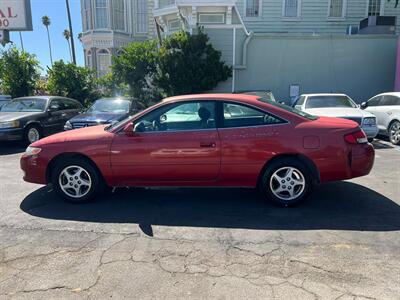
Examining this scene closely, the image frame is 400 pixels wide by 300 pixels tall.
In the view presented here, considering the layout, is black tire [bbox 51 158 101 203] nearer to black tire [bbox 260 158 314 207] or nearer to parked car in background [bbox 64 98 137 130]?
black tire [bbox 260 158 314 207]

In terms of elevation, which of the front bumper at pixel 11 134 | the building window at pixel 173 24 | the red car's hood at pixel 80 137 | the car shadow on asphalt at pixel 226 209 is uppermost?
the building window at pixel 173 24

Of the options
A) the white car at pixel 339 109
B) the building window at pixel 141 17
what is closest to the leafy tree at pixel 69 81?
the building window at pixel 141 17

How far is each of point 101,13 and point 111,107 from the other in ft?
50.8

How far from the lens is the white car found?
8781 millimetres

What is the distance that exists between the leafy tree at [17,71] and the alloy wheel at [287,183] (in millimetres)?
14934

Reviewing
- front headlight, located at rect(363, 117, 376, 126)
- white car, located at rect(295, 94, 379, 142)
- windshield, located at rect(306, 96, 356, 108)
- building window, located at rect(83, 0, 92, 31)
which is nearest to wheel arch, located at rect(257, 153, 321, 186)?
white car, located at rect(295, 94, 379, 142)

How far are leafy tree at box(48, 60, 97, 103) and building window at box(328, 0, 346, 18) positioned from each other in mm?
13293

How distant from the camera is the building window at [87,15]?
2358 cm

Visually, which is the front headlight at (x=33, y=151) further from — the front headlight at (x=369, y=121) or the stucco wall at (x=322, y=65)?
the stucco wall at (x=322, y=65)

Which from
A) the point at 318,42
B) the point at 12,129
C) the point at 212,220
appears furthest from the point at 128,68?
the point at 212,220

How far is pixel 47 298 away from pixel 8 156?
7077mm

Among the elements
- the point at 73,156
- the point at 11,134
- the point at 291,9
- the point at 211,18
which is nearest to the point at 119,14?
the point at 211,18

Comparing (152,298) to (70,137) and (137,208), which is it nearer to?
(137,208)

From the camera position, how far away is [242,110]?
4.76 meters
